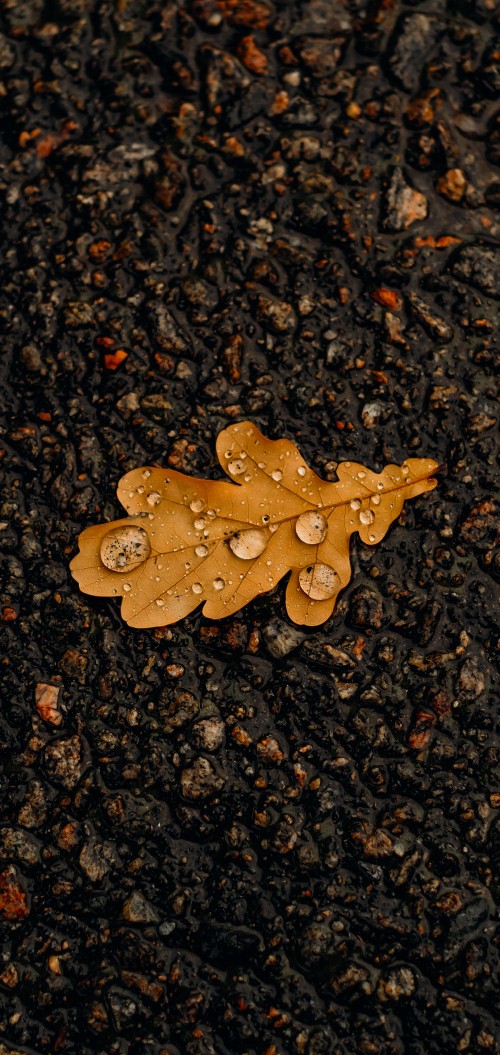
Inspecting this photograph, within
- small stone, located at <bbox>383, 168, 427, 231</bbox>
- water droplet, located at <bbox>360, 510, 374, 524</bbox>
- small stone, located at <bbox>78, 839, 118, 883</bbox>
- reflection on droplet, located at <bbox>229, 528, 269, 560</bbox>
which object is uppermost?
small stone, located at <bbox>383, 168, 427, 231</bbox>

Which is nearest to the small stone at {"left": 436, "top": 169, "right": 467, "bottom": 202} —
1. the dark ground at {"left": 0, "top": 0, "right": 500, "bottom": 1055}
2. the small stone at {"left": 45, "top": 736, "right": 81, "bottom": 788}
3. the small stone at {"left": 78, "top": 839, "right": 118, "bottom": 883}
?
the dark ground at {"left": 0, "top": 0, "right": 500, "bottom": 1055}

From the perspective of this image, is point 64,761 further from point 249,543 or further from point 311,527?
point 311,527

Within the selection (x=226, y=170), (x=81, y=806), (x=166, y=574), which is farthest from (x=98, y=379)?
(x=81, y=806)

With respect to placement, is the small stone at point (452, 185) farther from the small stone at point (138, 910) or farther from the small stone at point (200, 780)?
the small stone at point (138, 910)

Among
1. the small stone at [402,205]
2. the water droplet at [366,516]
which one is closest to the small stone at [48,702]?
the water droplet at [366,516]

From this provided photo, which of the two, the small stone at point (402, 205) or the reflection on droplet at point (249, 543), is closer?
the reflection on droplet at point (249, 543)

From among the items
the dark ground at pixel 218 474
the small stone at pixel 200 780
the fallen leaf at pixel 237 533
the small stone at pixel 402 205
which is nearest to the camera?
the dark ground at pixel 218 474

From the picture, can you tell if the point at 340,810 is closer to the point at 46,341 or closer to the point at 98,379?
the point at 98,379

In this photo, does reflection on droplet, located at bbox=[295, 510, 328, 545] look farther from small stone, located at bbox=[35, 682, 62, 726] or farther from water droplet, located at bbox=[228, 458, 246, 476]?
small stone, located at bbox=[35, 682, 62, 726]
